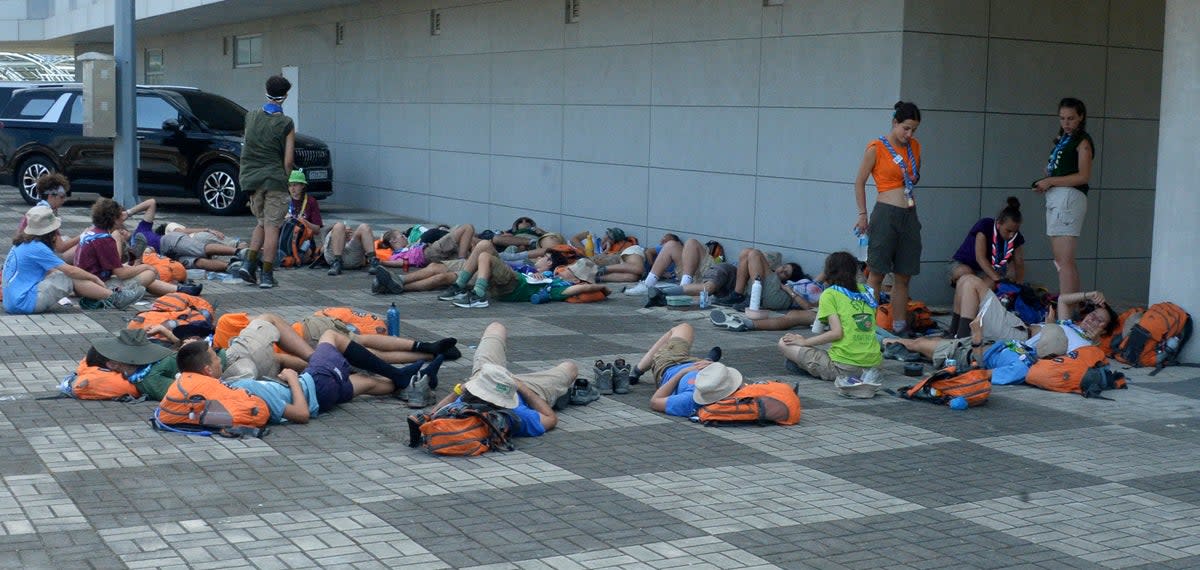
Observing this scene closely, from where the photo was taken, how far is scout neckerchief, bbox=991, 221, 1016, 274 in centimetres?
1200

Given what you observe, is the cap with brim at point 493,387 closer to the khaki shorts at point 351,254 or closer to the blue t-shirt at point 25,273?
the blue t-shirt at point 25,273

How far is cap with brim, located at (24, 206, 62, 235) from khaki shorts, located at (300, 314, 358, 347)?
357 cm

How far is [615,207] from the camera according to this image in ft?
54.0

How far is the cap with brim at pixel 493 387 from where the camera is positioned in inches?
288

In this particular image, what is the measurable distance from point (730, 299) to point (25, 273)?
6.17 m

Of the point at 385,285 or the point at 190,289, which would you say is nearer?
the point at 190,289

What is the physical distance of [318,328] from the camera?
Result: 912cm

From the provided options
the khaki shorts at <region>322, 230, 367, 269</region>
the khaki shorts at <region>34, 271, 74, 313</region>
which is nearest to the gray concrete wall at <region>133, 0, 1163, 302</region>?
the khaki shorts at <region>322, 230, 367, 269</region>

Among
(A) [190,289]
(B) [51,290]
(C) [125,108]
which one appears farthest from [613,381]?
(C) [125,108]

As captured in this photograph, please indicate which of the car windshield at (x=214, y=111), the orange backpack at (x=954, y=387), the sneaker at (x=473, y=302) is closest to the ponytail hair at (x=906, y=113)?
the orange backpack at (x=954, y=387)

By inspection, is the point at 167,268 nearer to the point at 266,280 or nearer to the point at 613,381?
the point at 266,280

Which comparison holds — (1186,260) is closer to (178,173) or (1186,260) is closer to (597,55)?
(597,55)

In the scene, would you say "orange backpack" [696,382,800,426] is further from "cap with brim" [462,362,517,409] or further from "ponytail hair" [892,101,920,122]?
"ponytail hair" [892,101,920,122]

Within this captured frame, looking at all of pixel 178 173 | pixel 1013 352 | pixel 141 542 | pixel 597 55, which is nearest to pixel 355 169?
pixel 178 173
